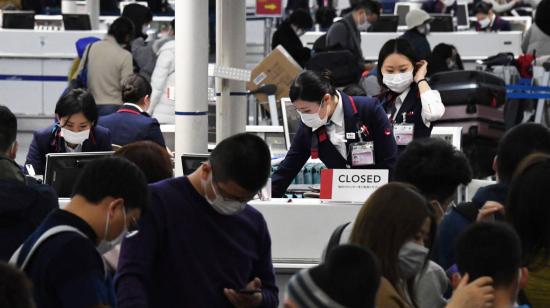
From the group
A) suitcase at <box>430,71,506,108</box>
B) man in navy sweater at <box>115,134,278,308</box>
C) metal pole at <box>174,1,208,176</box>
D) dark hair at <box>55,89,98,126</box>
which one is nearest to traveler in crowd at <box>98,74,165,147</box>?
metal pole at <box>174,1,208,176</box>

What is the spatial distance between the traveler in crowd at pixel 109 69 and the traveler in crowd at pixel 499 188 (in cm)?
662

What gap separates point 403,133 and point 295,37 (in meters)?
6.77

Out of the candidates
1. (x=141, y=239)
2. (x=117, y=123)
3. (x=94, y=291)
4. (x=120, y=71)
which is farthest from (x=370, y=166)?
(x=120, y=71)

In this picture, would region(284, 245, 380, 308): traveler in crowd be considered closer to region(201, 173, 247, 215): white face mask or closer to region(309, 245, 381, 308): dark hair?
region(309, 245, 381, 308): dark hair

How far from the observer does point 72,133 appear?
6715 mm

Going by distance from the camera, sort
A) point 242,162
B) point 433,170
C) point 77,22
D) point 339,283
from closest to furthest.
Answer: point 339,283 < point 242,162 < point 433,170 < point 77,22

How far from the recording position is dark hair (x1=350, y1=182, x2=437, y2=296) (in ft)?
11.2

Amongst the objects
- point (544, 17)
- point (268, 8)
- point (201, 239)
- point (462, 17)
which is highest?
point (544, 17)

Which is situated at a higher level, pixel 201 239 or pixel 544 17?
pixel 544 17

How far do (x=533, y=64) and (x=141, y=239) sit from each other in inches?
420

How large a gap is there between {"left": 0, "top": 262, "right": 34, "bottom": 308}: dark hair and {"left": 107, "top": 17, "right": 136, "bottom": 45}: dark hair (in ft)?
28.2

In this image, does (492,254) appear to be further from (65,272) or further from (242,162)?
(65,272)

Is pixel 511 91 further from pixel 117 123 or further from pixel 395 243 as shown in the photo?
pixel 395 243

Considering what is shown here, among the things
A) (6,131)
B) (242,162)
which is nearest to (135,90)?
(6,131)
